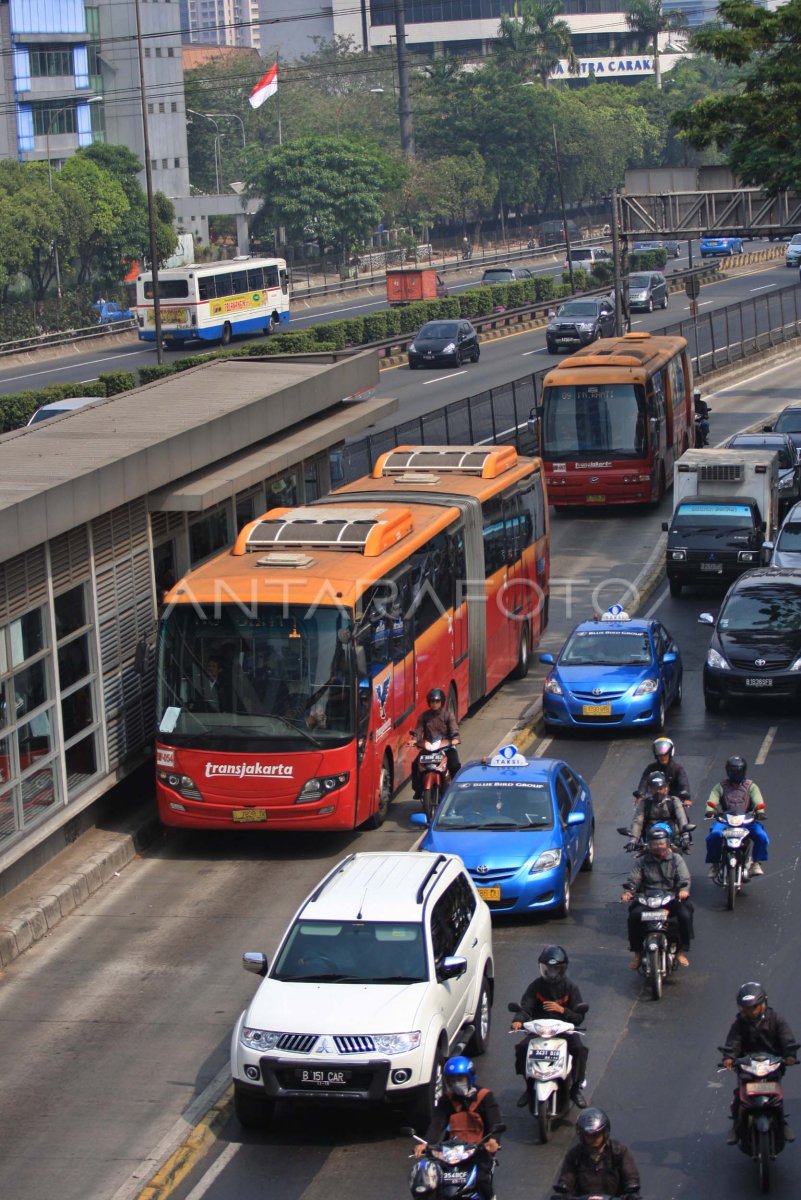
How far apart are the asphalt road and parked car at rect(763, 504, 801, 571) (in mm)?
7101

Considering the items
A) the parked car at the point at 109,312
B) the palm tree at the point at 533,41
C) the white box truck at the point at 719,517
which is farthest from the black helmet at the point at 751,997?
the palm tree at the point at 533,41

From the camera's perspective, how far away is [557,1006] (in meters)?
12.9

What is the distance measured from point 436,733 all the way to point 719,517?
13.8m

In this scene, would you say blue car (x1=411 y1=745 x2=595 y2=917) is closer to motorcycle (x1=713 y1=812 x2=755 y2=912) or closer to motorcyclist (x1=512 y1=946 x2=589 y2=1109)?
motorcycle (x1=713 y1=812 x2=755 y2=912)

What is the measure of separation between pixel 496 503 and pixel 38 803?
32.1 feet

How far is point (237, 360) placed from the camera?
101 feet

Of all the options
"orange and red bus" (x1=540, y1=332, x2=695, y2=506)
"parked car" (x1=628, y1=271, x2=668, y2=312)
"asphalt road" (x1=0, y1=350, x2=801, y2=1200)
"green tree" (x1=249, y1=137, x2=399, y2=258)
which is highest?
"green tree" (x1=249, y1=137, x2=399, y2=258)

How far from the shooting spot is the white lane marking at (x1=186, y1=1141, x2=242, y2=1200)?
40.5 feet

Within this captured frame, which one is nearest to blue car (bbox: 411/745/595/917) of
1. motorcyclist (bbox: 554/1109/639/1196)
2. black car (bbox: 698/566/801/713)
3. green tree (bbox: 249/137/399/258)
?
motorcyclist (bbox: 554/1109/639/1196)

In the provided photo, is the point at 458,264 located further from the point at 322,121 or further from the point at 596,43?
the point at 596,43

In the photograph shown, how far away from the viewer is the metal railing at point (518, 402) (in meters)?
39.4

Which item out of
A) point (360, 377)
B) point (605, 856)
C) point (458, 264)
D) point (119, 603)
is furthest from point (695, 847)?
point (458, 264)

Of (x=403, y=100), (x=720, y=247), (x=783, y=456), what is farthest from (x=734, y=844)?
(x=403, y=100)

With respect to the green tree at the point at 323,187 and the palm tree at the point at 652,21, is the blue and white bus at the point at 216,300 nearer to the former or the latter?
the green tree at the point at 323,187
